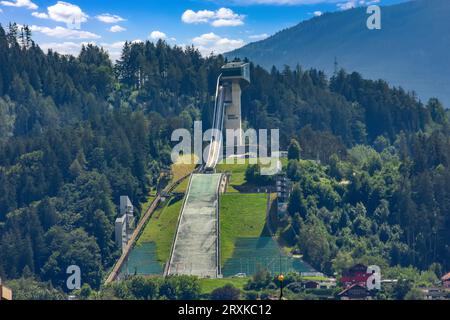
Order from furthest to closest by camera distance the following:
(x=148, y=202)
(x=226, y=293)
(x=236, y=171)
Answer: (x=236, y=171), (x=148, y=202), (x=226, y=293)

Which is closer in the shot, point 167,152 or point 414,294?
point 414,294

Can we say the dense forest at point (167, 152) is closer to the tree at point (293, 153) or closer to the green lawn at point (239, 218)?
the tree at point (293, 153)

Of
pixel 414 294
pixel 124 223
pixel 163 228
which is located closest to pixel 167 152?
pixel 124 223

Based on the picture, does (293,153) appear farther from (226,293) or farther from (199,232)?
(226,293)

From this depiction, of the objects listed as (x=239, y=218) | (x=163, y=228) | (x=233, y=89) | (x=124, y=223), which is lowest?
(x=163, y=228)

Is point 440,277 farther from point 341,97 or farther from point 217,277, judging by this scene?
point 341,97

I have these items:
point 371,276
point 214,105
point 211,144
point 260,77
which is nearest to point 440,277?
point 371,276

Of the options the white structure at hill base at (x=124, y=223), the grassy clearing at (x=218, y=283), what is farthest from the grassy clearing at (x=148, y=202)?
the grassy clearing at (x=218, y=283)

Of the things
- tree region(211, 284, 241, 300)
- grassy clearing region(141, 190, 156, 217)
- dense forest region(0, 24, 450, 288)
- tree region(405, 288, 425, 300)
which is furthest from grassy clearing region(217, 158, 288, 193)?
tree region(405, 288, 425, 300)
